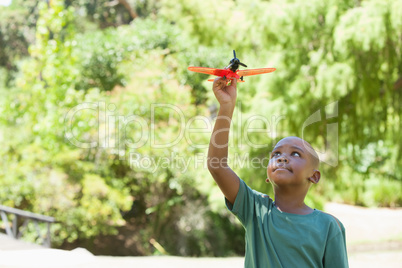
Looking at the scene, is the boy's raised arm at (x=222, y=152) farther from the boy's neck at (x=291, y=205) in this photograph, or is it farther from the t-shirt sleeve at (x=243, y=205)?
the boy's neck at (x=291, y=205)

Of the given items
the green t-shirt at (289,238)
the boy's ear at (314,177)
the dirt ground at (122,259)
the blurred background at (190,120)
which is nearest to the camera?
the green t-shirt at (289,238)

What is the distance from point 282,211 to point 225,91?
0.35 meters

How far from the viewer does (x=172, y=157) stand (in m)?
6.98

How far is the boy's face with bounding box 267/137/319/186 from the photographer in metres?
1.14

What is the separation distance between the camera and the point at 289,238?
1.08 metres

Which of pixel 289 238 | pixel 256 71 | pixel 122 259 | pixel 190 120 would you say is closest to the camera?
pixel 289 238

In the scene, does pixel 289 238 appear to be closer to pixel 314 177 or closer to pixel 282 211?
pixel 282 211

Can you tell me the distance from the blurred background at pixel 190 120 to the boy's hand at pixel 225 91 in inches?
162

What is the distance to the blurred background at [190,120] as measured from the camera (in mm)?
5309

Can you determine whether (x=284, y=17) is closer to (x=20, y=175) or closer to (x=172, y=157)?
(x=172, y=157)

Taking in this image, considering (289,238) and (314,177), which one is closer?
(289,238)

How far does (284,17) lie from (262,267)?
4659 millimetres

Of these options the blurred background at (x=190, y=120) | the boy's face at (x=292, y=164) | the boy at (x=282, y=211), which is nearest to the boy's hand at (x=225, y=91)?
the boy at (x=282, y=211)

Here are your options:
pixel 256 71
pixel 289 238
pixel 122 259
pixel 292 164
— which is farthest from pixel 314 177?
pixel 122 259
